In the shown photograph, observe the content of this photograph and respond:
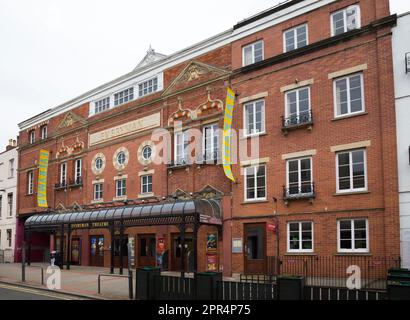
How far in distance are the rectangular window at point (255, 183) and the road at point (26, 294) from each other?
30.2 ft

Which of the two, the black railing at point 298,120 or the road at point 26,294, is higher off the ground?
the black railing at point 298,120

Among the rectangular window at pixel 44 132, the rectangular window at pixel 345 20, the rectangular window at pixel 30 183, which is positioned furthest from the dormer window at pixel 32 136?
the rectangular window at pixel 345 20

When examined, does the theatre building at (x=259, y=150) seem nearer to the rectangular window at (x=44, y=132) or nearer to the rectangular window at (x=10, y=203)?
the rectangular window at (x=44, y=132)

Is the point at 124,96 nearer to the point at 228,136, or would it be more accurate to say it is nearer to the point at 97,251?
the point at 97,251

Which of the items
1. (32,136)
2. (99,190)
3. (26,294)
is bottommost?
(26,294)

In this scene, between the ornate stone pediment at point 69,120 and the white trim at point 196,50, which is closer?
the white trim at point 196,50

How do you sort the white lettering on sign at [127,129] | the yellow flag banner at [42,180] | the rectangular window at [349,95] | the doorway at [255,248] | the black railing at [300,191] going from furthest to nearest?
the yellow flag banner at [42,180] → the white lettering on sign at [127,129] → the doorway at [255,248] → the black railing at [300,191] → the rectangular window at [349,95]

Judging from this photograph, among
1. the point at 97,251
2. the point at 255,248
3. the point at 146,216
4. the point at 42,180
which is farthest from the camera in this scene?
the point at 42,180

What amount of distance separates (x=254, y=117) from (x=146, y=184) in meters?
8.72

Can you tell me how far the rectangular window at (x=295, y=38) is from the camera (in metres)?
22.0

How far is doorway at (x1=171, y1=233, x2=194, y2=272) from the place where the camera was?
2556cm

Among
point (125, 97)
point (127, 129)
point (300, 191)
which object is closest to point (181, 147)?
point (127, 129)

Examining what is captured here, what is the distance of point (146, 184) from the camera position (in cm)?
2891
